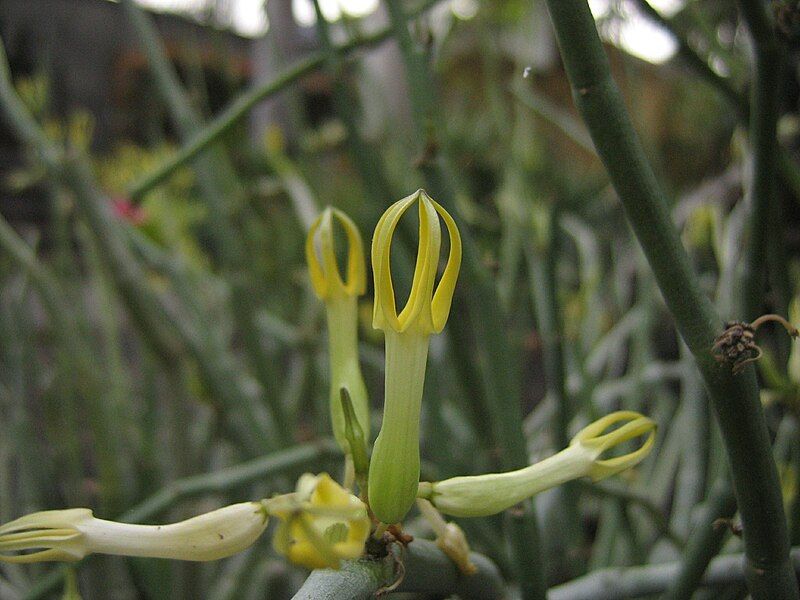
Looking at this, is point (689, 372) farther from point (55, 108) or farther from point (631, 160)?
point (55, 108)

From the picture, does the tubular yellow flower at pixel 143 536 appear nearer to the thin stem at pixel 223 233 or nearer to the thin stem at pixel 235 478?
the thin stem at pixel 235 478

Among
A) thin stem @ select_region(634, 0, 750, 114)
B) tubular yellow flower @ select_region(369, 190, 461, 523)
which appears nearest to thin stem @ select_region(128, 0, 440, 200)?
thin stem @ select_region(634, 0, 750, 114)

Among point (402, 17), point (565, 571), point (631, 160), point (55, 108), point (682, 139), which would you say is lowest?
point (565, 571)

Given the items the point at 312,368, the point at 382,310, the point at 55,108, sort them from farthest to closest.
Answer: the point at 55,108
the point at 312,368
the point at 382,310

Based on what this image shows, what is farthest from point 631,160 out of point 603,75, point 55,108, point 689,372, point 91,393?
point 55,108

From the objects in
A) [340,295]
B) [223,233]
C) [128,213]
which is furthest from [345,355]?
[128,213]

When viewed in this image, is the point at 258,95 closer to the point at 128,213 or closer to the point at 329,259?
the point at 329,259
